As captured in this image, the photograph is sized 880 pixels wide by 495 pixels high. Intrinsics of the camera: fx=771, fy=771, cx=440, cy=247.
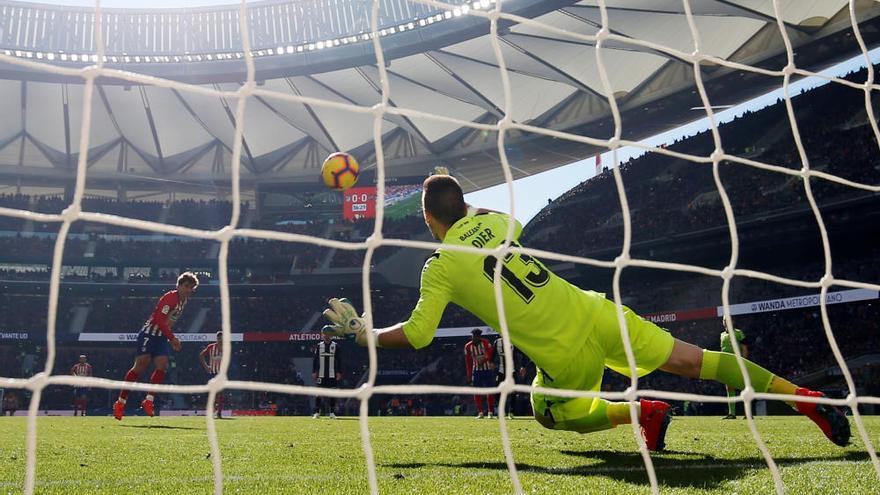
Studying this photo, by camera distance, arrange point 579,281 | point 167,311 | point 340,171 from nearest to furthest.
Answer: point 340,171 < point 167,311 < point 579,281

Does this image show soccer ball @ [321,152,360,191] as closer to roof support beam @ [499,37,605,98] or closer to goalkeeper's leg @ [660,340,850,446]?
goalkeeper's leg @ [660,340,850,446]

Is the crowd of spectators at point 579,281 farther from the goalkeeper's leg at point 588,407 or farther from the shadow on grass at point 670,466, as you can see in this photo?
the goalkeeper's leg at point 588,407

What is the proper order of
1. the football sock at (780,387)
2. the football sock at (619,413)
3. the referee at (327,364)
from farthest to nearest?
the referee at (327,364)
the football sock at (619,413)
the football sock at (780,387)

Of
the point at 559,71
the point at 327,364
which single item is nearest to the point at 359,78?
the point at 559,71

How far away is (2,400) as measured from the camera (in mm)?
25578

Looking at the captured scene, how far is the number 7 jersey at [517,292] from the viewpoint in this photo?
4.03 m

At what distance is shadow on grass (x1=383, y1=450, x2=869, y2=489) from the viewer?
3.78m

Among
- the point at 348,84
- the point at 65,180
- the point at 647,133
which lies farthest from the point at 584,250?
the point at 65,180

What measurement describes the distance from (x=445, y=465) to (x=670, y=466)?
1303mm

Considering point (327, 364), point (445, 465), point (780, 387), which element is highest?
point (327, 364)

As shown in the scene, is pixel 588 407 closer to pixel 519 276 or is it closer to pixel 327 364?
pixel 519 276

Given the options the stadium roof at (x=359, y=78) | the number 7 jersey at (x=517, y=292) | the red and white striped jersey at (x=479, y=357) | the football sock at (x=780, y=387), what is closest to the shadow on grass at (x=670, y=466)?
the football sock at (x=780, y=387)

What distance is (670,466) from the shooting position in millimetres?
4281

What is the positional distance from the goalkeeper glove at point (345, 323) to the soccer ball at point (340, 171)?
478 centimetres
